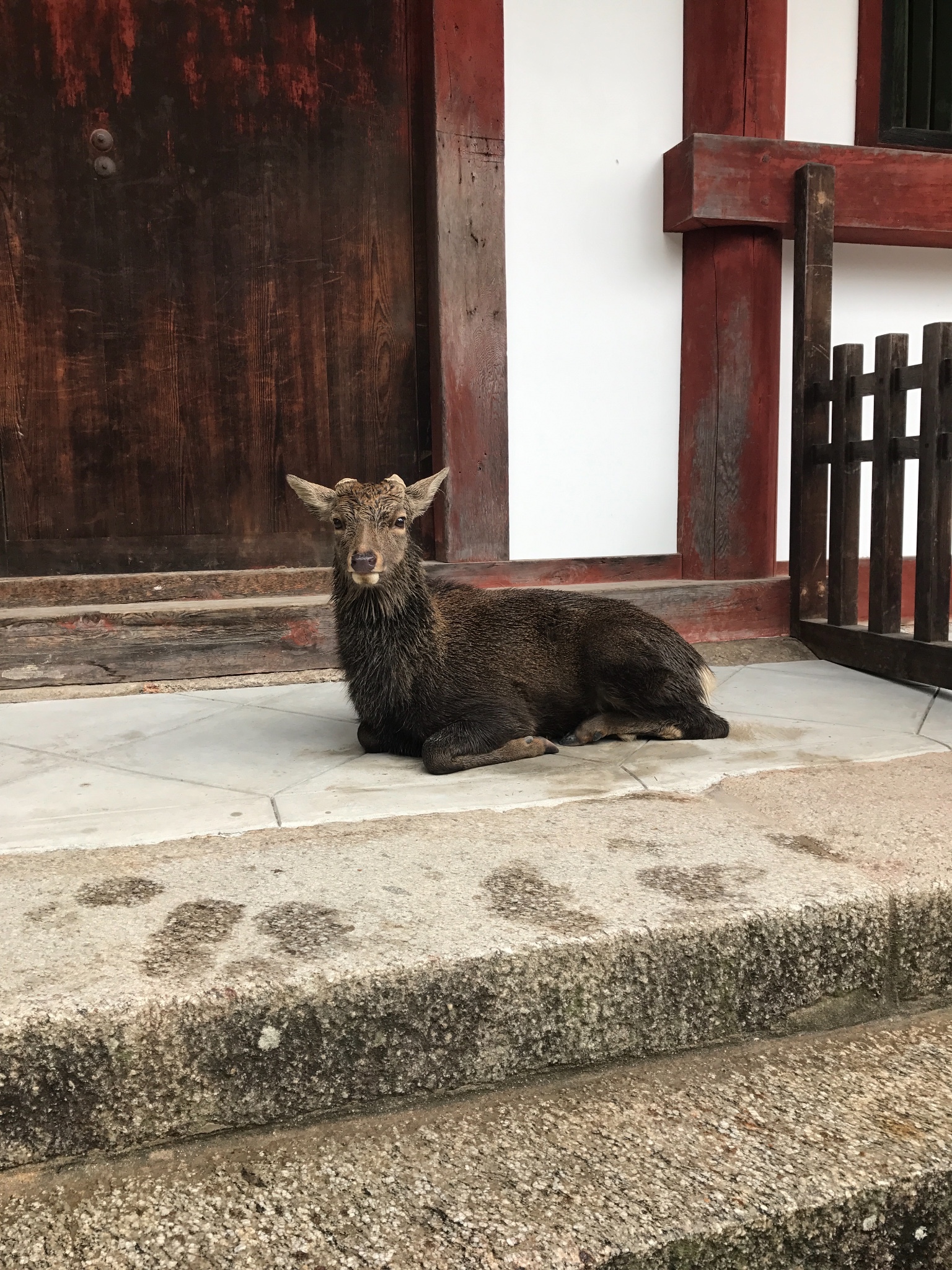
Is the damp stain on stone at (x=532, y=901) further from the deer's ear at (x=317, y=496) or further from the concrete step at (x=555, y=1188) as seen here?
the deer's ear at (x=317, y=496)

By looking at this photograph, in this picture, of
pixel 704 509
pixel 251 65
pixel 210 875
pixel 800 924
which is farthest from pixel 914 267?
pixel 210 875

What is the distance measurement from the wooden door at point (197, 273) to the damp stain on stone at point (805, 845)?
336 centimetres

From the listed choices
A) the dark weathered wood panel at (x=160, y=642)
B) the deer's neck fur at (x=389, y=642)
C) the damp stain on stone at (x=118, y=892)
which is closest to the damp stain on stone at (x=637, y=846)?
the damp stain on stone at (x=118, y=892)

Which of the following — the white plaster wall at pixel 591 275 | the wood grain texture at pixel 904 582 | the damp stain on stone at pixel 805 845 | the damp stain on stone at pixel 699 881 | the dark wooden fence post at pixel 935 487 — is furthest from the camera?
the wood grain texture at pixel 904 582

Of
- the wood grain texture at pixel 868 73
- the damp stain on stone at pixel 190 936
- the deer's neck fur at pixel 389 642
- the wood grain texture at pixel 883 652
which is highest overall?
the wood grain texture at pixel 868 73

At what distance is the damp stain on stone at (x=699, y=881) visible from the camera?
6.13 ft

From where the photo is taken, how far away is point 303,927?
175 centimetres

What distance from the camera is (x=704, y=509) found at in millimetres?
5039

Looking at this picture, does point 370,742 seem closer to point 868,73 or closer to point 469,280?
point 469,280

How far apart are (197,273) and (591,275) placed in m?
2.00

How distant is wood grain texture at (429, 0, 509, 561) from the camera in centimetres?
457

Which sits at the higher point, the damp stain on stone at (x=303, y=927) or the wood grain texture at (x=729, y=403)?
the wood grain texture at (x=729, y=403)

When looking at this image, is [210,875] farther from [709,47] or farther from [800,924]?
[709,47]

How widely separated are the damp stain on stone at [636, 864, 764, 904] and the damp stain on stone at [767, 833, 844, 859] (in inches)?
8.0
